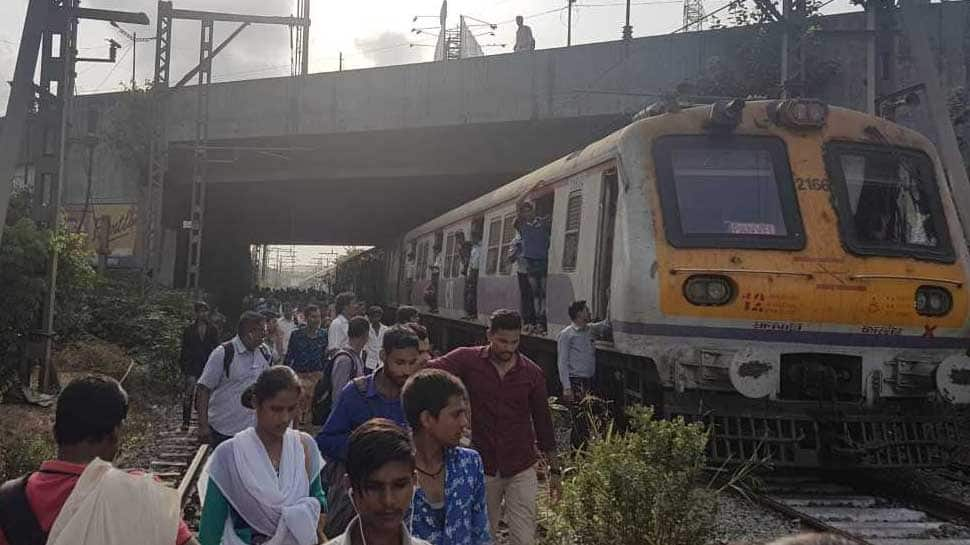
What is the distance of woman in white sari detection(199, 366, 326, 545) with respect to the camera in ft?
10.9

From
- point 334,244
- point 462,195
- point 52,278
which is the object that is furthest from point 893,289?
point 334,244

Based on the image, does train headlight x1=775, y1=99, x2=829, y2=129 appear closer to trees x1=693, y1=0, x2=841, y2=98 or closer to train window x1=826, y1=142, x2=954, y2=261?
train window x1=826, y1=142, x2=954, y2=261

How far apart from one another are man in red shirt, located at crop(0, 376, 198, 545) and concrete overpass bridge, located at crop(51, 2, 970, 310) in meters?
15.8

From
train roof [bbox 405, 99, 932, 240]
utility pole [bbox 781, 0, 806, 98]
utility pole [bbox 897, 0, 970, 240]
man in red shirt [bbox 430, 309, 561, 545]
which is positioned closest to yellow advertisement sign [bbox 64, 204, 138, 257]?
train roof [bbox 405, 99, 932, 240]

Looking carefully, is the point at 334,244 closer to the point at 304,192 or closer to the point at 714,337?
the point at 304,192

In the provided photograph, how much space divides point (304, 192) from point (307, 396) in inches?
806

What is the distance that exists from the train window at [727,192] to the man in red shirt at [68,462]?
17.5 ft

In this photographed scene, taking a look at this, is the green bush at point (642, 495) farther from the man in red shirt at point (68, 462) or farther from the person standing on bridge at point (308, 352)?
the person standing on bridge at point (308, 352)

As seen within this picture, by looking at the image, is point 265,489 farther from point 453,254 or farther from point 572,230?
point 453,254

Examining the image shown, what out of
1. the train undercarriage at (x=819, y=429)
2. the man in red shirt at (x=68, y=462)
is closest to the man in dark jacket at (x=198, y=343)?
the train undercarriage at (x=819, y=429)

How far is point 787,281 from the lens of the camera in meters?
7.33

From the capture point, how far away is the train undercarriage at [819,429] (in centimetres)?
711

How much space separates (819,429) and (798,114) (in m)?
2.54

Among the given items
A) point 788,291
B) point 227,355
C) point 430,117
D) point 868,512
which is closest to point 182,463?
point 227,355
